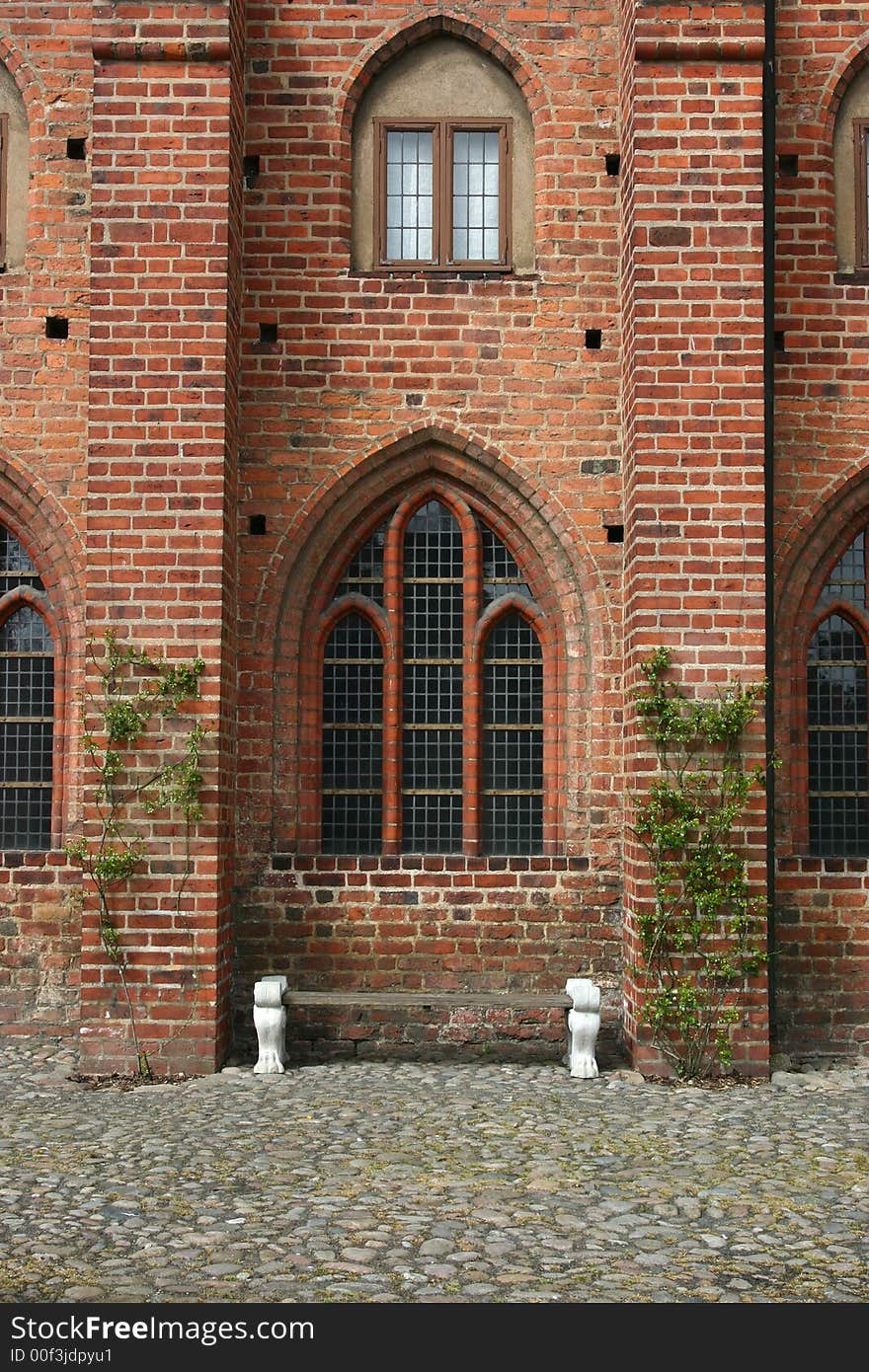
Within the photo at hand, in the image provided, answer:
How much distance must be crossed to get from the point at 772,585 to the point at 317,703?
10.1 ft

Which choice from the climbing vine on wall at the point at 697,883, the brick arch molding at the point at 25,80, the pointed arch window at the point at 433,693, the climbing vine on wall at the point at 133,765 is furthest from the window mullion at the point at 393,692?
the brick arch molding at the point at 25,80

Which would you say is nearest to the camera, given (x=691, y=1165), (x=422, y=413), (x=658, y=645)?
(x=691, y=1165)

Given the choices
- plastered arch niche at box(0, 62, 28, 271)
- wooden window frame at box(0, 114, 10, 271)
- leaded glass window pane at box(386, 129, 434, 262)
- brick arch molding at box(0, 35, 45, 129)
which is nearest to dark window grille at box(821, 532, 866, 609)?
leaded glass window pane at box(386, 129, 434, 262)

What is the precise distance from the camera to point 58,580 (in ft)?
29.8

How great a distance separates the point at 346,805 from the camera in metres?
8.99

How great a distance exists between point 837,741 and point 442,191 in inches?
181

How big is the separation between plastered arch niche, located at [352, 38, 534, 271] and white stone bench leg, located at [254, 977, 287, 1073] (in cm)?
482

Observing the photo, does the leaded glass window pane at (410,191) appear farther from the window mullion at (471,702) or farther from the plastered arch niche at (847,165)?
the plastered arch niche at (847,165)

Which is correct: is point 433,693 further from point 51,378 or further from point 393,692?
point 51,378

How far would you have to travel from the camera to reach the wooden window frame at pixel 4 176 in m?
9.16

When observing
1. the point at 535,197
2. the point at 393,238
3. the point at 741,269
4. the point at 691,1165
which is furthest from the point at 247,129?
the point at 691,1165

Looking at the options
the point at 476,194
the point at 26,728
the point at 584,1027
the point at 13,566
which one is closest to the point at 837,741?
the point at 584,1027

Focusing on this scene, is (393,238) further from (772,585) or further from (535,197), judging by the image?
(772,585)

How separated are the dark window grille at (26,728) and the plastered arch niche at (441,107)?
3367mm
